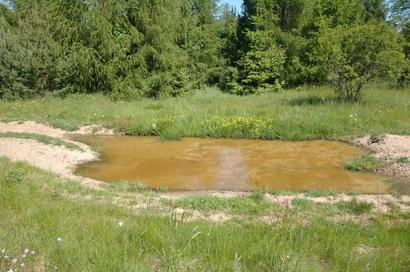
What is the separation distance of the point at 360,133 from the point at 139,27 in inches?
540

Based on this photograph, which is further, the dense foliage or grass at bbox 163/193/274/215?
the dense foliage

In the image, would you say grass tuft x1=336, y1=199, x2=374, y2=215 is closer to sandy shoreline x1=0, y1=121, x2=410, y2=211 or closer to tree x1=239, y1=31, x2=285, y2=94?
sandy shoreline x1=0, y1=121, x2=410, y2=211

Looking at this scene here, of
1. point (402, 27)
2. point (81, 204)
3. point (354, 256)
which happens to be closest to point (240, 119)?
point (81, 204)

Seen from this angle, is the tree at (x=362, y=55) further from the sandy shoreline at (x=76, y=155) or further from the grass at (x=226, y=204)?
the grass at (x=226, y=204)

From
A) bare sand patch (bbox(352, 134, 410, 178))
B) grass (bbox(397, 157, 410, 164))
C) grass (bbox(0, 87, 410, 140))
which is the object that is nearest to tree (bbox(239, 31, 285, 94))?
grass (bbox(0, 87, 410, 140))

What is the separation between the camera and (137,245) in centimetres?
459

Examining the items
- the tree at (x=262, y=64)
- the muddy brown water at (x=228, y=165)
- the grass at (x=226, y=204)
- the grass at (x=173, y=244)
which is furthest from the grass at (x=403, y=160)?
the tree at (x=262, y=64)

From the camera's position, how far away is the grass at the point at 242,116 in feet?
47.9

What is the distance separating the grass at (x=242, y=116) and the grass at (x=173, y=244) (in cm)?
860

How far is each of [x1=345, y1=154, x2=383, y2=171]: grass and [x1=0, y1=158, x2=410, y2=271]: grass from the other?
15.7 feet

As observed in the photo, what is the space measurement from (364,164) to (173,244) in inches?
301

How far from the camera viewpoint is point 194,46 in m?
29.6

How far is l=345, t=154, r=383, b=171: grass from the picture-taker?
10.8 metres

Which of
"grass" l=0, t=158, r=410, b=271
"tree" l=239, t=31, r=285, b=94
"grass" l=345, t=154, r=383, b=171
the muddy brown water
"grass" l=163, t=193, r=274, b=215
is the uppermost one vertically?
"tree" l=239, t=31, r=285, b=94
